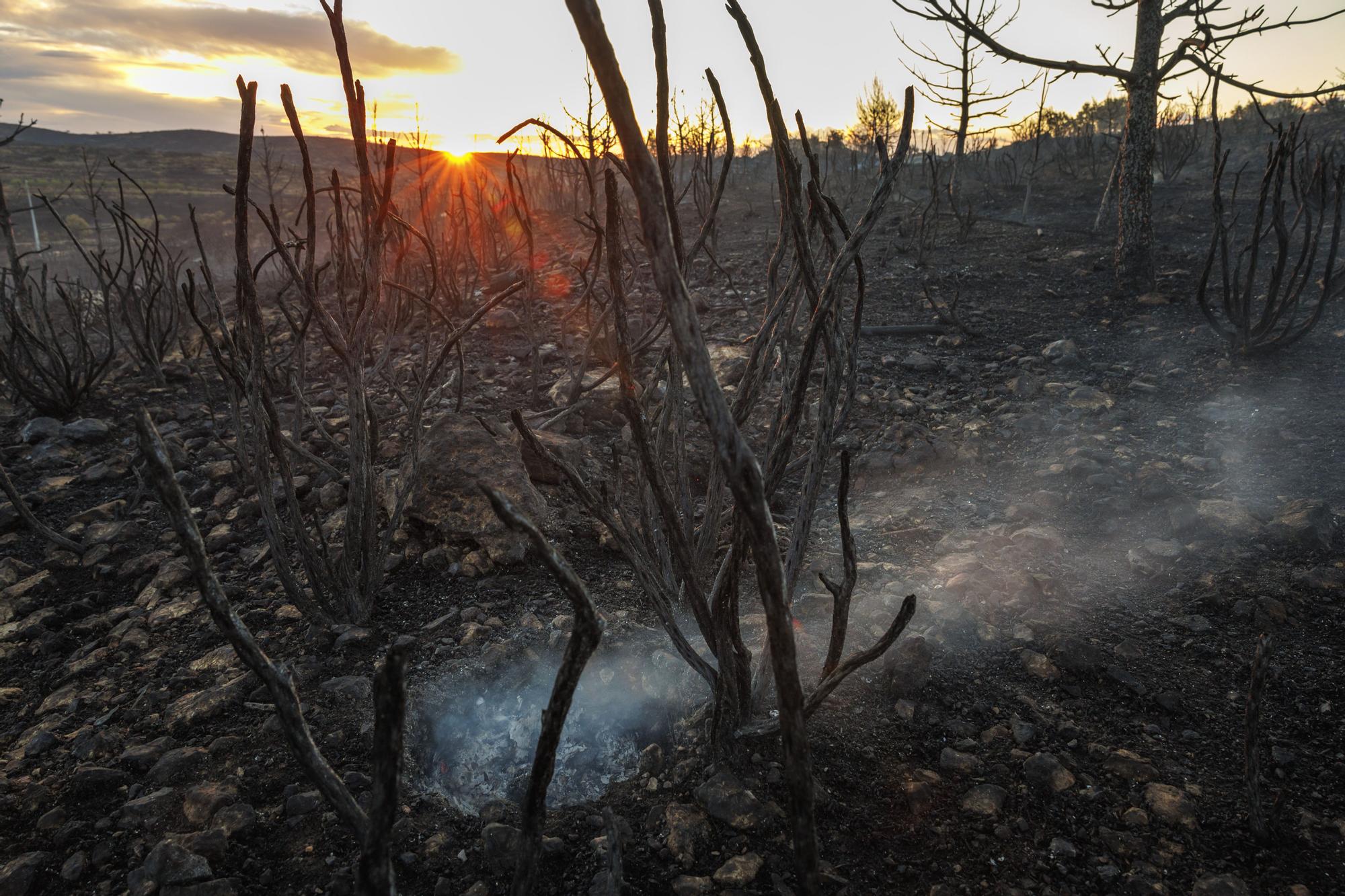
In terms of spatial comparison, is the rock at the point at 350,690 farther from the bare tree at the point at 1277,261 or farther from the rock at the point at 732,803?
the bare tree at the point at 1277,261

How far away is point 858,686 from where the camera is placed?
1.47 m

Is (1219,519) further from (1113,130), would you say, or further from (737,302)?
(1113,130)

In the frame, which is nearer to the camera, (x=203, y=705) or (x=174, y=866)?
(x=174, y=866)

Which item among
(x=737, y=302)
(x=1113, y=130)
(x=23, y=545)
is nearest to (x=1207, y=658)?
(x=23, y=545)

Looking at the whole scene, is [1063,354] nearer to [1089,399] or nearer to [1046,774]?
[1089,399]

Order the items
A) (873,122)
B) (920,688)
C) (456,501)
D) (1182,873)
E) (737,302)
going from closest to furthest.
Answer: (1182,873)
(920,688)
(456,501)
(737,302)
(873,122)

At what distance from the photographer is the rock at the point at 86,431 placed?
11.2ft

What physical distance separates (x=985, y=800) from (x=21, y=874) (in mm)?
1624

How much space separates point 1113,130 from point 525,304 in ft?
87.7

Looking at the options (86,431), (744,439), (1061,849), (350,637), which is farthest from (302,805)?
(86,431)

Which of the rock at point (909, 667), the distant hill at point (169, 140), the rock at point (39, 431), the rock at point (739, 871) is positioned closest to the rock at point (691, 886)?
the rock at point (739, 871)

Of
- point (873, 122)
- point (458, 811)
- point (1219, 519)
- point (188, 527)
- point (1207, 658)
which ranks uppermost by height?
point (873, 122)

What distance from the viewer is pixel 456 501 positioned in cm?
209

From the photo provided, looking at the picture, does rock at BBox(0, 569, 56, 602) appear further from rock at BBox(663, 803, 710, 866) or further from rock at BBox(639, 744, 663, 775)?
rock at BBox(663, 803, 710, 866)
